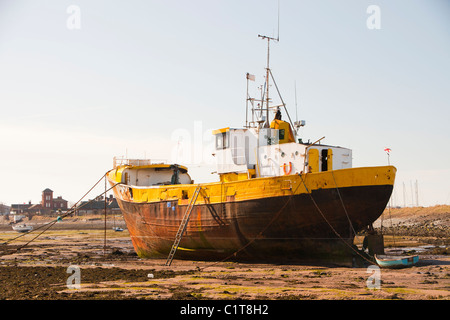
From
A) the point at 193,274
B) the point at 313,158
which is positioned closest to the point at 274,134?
the point at 313,158

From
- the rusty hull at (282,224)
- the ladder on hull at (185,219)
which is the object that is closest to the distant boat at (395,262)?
the rusty hull at (282,224)

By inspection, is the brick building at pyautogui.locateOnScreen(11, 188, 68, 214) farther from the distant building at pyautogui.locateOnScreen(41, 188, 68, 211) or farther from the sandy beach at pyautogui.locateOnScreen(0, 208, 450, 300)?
the sandy beach at pyautogui.locateOnScreen(0, 208, 450, 300)

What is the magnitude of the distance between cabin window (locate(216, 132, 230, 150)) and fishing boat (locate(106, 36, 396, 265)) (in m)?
0.05

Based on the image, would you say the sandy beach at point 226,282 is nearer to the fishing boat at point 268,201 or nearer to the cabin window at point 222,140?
the fishing boat at point 268,201

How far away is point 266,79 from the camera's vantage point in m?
26.0

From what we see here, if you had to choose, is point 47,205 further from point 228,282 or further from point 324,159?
point 228,282

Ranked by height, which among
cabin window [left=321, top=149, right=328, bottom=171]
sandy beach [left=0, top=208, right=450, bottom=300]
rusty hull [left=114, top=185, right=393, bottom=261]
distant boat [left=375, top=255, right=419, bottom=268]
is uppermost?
cabin window [left=321, top=149, right=328, bottom=171]

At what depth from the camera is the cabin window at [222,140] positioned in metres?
24.5

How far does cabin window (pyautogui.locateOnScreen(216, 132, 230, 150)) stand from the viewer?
24.5 m

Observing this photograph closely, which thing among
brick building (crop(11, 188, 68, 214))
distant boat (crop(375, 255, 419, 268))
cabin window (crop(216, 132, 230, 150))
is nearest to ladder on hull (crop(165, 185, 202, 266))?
cabin window (crop(216, 132, 230, 150))

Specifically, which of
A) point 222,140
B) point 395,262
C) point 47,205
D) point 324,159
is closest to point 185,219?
point 222,140

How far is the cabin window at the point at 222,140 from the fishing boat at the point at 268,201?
0.17 feet

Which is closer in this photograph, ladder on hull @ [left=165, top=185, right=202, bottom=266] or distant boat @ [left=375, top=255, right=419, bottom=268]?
distant boat @ [left=375, top=255, right=419, bottom=268]
